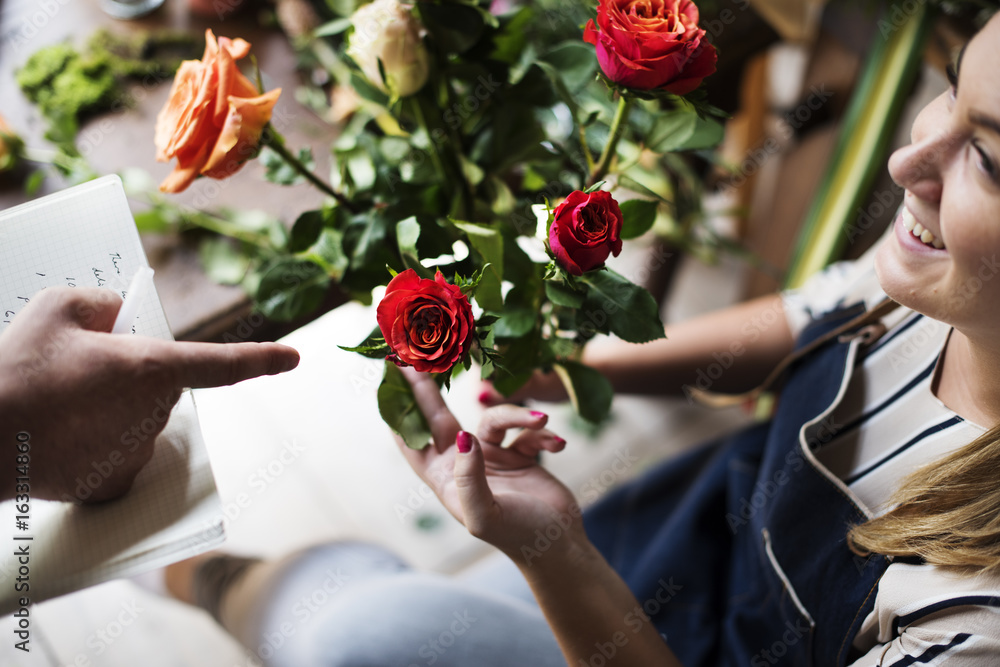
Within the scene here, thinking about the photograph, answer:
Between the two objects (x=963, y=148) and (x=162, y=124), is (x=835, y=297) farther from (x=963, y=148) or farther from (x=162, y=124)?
(x=162, y=124)

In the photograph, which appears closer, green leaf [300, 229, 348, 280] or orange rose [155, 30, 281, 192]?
orange rose [155, 30, 281, 192]

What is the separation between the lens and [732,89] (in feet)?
3.55

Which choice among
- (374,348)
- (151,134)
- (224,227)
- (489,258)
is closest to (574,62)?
(489,258)

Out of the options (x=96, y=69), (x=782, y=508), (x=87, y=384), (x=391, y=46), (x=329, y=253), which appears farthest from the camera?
(x=96, y=69)

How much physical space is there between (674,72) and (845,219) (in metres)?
0.94

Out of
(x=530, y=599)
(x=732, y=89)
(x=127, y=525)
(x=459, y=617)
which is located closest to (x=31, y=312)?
(x=127, y=525)

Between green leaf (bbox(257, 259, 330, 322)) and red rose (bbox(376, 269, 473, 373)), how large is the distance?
9.0 inches

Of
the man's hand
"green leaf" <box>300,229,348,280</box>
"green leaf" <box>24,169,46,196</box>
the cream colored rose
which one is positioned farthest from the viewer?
"green leaf" <box>24,169,46,196</box>

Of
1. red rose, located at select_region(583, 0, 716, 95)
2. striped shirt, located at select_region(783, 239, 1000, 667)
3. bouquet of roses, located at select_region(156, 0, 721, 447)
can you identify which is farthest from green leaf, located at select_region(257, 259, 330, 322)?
striped shirt, located at select_region(783, 239, 1000, 667)

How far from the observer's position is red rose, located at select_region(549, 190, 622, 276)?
0.41 metres

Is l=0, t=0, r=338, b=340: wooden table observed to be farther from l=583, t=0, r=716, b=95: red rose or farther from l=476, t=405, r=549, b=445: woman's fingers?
l=583, t=0, r=716, b=95: red rose

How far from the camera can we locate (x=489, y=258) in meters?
0.48

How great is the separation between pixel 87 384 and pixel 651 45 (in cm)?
44

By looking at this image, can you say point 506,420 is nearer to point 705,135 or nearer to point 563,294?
point 563,294
